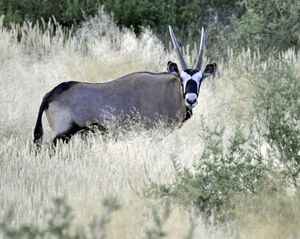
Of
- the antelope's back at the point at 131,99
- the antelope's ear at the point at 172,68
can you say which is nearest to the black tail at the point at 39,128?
the antelope's back at the point at 131,99

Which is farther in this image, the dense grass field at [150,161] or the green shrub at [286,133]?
the green shrub at [286,133]

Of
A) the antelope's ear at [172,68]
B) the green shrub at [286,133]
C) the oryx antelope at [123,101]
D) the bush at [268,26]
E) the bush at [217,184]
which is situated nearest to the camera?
the bush at [217,184]

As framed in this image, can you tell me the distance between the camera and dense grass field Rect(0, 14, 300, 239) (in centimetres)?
576

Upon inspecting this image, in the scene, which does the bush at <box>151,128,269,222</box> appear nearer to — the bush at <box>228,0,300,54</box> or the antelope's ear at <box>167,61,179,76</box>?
the antelope's ear at <box>167,61,179,76</box>

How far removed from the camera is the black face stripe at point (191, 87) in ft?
32.3

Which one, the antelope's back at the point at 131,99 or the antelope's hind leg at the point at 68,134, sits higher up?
the antelope's back at the point at 131,99

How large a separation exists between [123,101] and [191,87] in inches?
34.4

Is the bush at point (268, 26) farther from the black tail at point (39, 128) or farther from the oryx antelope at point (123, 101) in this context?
the black tail at point (39, 128)

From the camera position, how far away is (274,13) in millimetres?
16469

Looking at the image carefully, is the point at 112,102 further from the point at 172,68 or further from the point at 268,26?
the point at 268,26

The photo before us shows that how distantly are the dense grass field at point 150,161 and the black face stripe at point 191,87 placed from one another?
58 centimetres

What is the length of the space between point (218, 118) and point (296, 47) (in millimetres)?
5778

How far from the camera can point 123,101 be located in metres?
10.1

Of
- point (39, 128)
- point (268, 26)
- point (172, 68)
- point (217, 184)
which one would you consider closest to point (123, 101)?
point (172, 68)
